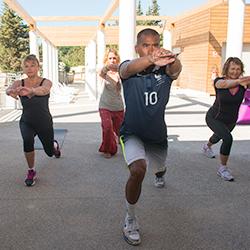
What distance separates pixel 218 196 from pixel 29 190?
214 centimetres

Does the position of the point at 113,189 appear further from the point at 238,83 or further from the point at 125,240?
the point at 238,83

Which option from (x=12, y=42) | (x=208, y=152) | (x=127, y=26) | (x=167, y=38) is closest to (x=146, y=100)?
(x=208, y=152)

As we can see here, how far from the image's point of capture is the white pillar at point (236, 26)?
8.03 m

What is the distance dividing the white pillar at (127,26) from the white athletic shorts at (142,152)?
4.15 metres

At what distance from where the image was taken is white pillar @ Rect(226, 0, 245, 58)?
8.03 m

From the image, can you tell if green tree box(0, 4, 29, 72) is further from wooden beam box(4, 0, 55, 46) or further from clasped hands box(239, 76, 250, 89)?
clasped hands box(239, 76, 250, 89)

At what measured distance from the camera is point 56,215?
3475 millimetres

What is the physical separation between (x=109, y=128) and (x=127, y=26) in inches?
97.2

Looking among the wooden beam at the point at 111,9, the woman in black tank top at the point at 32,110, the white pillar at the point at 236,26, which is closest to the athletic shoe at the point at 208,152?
the woman in black tank top at the point at 32,110

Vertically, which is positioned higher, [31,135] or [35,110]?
[35,110]

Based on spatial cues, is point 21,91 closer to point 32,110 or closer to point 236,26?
point 32,110

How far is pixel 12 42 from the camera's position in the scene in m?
41.5

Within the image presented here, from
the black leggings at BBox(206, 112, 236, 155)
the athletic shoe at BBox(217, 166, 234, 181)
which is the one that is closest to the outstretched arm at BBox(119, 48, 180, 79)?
the black leggings at BBox(206, 112, 236, 155)

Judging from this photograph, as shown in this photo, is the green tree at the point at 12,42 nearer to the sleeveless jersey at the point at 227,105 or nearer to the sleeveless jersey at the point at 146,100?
the sleeveless jersey at the point at 227,105
